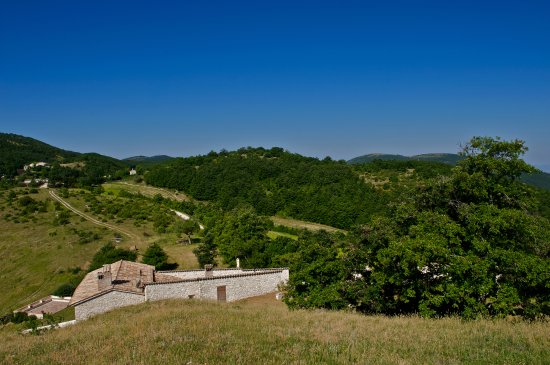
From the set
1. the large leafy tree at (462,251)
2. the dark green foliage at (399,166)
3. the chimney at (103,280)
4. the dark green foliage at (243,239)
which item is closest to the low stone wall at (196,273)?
the dark green foliage at (243,239)

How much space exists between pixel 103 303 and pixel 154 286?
364cm

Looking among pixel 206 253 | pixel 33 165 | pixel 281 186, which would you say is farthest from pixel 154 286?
pixel 33 165

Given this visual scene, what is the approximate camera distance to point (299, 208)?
95.4m

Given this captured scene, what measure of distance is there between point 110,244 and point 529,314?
50.7m

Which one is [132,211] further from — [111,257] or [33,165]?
[33,165]

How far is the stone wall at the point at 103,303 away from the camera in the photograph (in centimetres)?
2566

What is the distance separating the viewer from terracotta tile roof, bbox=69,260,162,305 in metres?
27.5

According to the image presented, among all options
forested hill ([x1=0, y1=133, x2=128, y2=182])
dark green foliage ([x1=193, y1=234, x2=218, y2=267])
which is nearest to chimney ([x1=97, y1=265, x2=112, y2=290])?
dark green foliage ([x1=193, y1=234, x2=218, y2=267])

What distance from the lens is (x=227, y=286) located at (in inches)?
1281

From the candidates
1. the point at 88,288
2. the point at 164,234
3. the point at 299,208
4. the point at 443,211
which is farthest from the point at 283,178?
the point at 443,211

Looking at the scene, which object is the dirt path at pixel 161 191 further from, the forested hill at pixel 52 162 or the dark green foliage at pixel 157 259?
the dark green foliage at pixel 157 259

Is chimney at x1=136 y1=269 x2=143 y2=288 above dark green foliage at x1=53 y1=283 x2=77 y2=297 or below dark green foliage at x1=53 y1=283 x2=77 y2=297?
above

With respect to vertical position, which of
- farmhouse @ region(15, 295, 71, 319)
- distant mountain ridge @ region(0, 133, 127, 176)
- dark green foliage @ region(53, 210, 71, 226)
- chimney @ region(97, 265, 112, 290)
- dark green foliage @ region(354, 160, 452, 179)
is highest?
distant mountain ridge @ region(0, 133, 127, 176)

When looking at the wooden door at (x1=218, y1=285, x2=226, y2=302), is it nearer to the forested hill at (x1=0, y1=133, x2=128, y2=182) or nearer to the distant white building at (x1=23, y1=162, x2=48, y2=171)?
the forested hill at (x1=0, y1=133, x2=128, y2=182)
